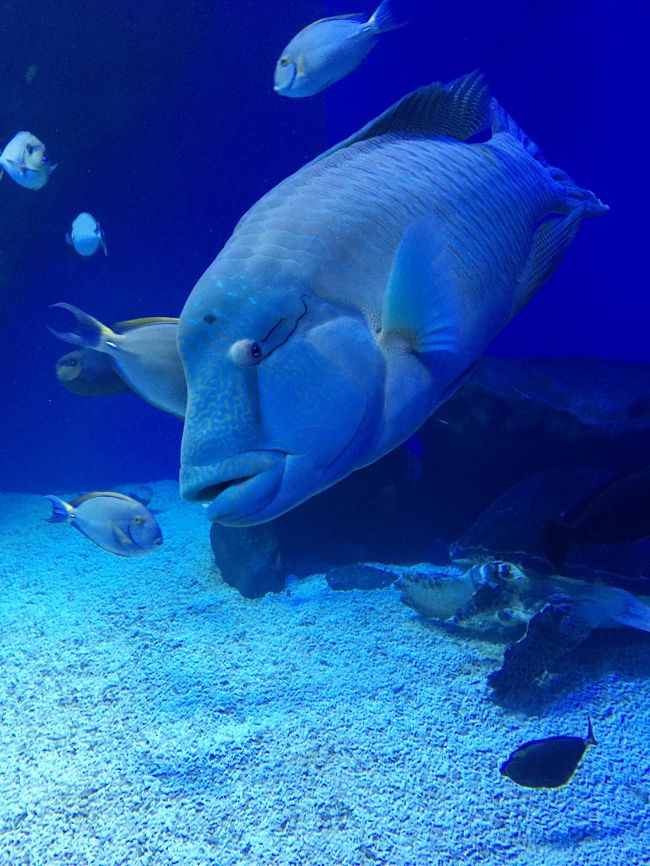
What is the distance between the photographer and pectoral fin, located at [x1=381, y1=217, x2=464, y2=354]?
1.10 m

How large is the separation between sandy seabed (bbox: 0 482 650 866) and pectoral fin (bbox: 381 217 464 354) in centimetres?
208

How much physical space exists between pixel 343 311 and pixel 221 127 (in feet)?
28.6

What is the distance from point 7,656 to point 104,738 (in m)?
1.33

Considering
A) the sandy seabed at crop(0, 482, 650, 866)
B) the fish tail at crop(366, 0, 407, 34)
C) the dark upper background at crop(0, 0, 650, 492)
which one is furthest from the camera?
the dark upper background at crop(0, 0, 650, 492)

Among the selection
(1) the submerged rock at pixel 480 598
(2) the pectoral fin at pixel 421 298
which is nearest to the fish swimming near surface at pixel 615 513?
(1) the submerged rock at pixel 480 598

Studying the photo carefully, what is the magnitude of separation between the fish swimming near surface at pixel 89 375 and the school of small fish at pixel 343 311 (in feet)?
1.48

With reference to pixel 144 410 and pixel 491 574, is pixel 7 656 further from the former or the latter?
pixel 144 410

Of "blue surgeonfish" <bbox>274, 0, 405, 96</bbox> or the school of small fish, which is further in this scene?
"blue surgeonfish" <bbox>274, 0, 405, 96</bbox>

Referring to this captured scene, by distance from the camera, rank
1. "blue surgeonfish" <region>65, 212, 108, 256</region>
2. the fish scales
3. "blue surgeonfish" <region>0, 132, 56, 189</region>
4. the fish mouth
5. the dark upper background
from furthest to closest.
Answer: the dark upper background
"blue surgeonfish" <region>65, 212, 108, 256</region>
"blue surgeonfish" <region>0, 132, 56, 189</region>
the fish scales
the fish mouth

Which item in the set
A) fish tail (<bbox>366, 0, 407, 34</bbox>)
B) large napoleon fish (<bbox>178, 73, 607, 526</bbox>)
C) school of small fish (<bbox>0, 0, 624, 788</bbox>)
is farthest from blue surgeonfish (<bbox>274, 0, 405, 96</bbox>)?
large napoleon fish (<bbox>178, 73, 607, 526</bbox>)

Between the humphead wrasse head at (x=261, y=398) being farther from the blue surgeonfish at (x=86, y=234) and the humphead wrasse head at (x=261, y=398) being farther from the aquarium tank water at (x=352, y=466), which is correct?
the blue surgeonfish at (x=86, y=234)

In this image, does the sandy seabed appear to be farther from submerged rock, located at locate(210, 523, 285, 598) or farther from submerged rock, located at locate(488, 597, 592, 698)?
submerged rock, located at locate(210, 523, 285, 598)

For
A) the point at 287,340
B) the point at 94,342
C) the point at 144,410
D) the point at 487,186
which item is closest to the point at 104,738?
the point at 94,342

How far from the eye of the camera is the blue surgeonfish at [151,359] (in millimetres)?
1340
